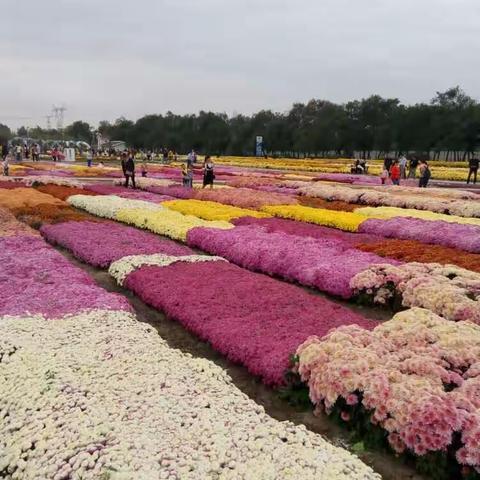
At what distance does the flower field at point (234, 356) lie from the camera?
5.36 m

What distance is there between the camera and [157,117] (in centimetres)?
15388

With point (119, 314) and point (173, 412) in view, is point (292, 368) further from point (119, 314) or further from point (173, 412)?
point (119, 314)

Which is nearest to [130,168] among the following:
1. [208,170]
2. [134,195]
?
[208,170]

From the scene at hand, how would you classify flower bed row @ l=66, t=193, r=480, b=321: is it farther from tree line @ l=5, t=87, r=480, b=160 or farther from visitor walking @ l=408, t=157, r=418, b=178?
tree line @ l=5, t=87, r=480, b=160

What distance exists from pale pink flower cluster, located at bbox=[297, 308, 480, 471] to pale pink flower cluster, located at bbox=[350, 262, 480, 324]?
127 centimetres

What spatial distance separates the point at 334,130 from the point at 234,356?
95658mm

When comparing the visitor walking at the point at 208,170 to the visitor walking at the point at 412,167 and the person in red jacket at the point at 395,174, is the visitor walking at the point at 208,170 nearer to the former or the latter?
the person in red jacket at the point at 395,174

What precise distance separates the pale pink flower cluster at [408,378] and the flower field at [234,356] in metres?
0.02

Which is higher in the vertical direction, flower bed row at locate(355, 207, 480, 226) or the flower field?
the flower field

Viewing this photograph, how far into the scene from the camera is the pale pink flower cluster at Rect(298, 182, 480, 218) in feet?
74.9

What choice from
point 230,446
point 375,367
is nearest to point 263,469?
point 230,446

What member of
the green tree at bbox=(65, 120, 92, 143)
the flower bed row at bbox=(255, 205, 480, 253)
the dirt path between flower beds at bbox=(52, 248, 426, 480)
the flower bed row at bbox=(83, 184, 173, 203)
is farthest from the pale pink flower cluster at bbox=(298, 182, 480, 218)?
the green tree at bbox=(65, 120, 92, 143)

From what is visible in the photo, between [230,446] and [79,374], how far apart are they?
2.52 m

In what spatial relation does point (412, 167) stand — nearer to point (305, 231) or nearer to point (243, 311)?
point (305, 231)
